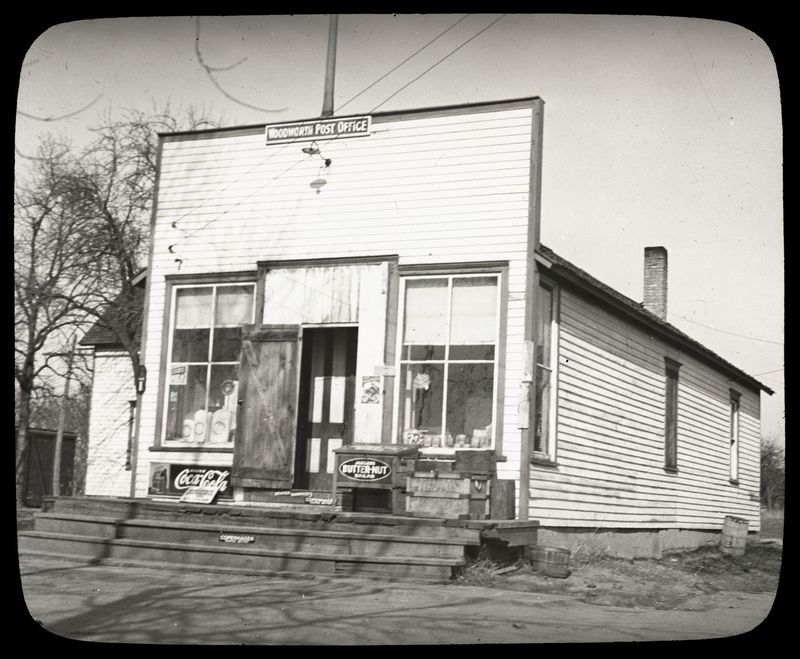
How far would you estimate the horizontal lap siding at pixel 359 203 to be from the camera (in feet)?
43.6

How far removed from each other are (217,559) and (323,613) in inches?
121

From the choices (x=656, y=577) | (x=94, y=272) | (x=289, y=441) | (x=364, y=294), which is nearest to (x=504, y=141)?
(x=364, y=294)

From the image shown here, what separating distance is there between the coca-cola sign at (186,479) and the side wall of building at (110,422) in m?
7.95

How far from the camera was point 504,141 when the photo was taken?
527 inches

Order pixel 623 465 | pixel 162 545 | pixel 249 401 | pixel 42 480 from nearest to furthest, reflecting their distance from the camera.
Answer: pixel 162 545
pixel 249 401
pixel 623 465
pixel 42 480

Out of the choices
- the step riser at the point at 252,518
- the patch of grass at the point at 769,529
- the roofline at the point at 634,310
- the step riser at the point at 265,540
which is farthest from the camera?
the patch of grass at the point at 769,529

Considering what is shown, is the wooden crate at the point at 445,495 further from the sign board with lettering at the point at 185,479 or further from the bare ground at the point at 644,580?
the sign board with lettering at the point at 185,479

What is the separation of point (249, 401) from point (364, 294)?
2297 millimetres

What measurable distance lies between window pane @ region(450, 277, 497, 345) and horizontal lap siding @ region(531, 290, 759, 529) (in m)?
1.61

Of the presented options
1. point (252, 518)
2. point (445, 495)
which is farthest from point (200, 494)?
point (445, 495)

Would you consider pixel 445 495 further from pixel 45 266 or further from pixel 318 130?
pixel 45 266

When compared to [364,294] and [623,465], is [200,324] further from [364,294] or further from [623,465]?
[623,465]

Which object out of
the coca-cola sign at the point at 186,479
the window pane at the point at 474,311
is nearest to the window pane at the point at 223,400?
the coca-cola sign at the point at 186,479

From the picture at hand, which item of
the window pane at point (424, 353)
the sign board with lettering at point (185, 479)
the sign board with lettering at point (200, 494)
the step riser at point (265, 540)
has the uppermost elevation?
the window pane at point (424, 353)
